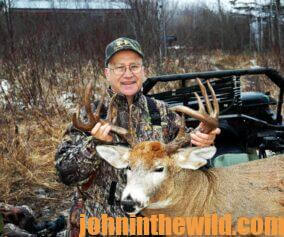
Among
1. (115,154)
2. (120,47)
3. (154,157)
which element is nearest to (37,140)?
(120,47)

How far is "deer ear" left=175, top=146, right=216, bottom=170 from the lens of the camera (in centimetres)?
325

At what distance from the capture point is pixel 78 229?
3686 mm

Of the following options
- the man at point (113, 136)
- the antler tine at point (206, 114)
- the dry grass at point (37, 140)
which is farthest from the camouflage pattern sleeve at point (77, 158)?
the dry grass at point (37, 140)

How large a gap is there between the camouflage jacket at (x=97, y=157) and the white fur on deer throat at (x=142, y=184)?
0.41m

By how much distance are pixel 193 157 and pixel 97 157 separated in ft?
2.40

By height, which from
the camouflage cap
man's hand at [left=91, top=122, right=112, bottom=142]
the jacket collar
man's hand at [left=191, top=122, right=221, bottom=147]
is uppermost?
the camouflage cap

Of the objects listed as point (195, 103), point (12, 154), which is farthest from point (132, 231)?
point (12, 154)

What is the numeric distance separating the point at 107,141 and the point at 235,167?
1.10 m

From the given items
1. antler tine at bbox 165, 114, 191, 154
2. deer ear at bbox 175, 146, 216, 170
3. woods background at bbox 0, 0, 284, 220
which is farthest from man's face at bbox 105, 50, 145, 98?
woods background at bbox 0, 0, 284, 220

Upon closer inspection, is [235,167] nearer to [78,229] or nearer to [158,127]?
[158,127]

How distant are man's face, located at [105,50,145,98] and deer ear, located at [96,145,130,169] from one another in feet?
1.96

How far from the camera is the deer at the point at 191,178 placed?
3.21m

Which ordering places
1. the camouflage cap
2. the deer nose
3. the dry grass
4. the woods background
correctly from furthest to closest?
the woods background → the dry grass → the camouflage cap → the deer nose

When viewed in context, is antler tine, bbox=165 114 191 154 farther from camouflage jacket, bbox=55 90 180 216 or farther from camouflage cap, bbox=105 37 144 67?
camouflage cap, bbox=105 37 144 67
